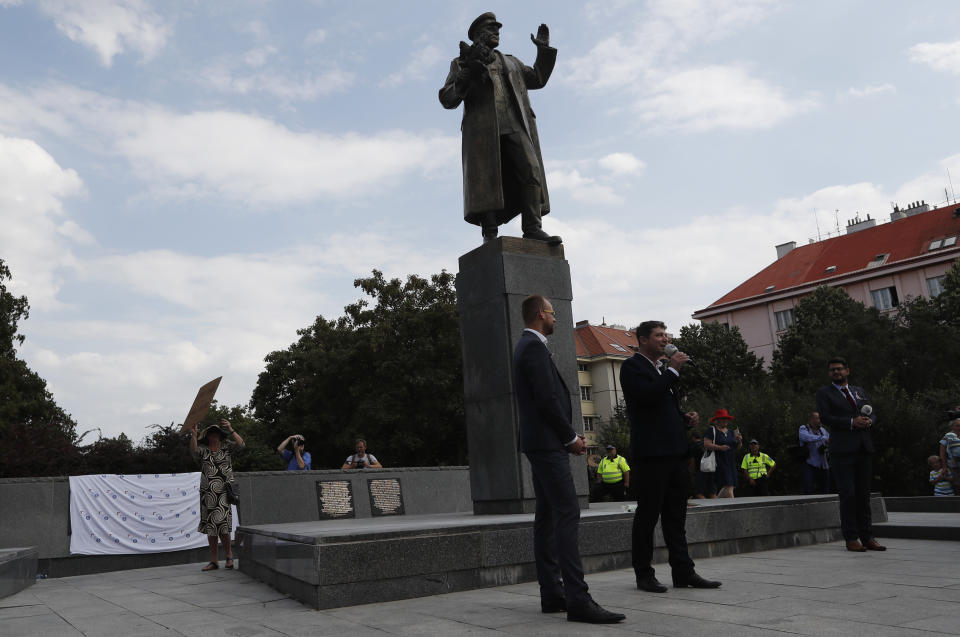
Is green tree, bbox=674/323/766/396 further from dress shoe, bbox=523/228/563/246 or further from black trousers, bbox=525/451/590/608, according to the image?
black trousers, bbox=525/451/590/608

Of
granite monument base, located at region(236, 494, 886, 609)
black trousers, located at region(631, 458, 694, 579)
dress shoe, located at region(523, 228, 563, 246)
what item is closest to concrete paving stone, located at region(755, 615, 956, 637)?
black trousers, located at region(631, 458, 694, 579)

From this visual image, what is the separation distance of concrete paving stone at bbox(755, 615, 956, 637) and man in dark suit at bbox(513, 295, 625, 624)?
3.59 ft

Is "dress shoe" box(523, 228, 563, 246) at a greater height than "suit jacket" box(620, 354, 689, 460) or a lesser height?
greater

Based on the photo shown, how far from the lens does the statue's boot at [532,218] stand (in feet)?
27.9

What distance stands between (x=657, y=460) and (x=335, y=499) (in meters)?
9.98

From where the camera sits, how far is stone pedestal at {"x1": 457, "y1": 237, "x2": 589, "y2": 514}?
7.52 metres

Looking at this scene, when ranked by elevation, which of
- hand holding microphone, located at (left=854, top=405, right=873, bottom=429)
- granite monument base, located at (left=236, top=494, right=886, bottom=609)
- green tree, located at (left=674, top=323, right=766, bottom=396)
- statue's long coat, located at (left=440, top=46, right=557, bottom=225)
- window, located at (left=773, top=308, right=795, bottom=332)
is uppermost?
window, located at (left=773, top=308, right=795, bottom=332)

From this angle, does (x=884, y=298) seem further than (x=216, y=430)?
Yes

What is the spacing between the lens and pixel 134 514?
42.8ft

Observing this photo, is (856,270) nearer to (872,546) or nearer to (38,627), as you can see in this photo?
(872,546)

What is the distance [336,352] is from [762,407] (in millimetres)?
22105

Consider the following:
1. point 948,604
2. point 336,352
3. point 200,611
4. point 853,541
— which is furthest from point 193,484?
point 336,352

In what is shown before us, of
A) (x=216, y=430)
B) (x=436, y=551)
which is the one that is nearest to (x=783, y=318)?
(x=216, y=430)

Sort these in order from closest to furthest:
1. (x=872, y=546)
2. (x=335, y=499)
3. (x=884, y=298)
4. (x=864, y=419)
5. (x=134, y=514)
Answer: (x=872, y=546)
(x=864, y=419)
(x=134, y=514)
(x=335, y=499)
(x=884, y=298)
